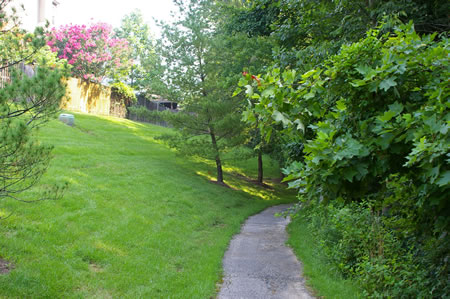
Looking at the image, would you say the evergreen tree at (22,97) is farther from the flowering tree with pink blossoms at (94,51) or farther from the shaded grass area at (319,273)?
the flowering tree with pink blossoms at (94,51)

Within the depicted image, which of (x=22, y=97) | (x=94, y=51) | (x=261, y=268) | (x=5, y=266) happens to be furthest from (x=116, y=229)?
(x=94, y=51)

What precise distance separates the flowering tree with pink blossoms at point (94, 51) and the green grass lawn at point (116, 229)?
18731 mm

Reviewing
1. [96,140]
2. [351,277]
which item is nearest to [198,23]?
[96,140]

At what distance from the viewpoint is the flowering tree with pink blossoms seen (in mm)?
33875

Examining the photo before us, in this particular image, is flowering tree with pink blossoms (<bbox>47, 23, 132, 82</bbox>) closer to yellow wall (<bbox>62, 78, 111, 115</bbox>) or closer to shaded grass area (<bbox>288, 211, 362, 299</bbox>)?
yellow wall (<bbox>62, 78, 111, 115</bbox>)

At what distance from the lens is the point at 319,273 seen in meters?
7.18

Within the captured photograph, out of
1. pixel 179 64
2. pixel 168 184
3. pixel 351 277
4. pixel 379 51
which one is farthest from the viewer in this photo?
pixel 179 64

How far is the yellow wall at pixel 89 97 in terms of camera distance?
82.1ft

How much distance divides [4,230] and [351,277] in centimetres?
611

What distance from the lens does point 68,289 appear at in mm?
5633

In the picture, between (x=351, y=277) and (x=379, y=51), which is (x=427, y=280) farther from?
(x=379, y=51)

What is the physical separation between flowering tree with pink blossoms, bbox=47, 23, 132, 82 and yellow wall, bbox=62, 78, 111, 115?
5.98 meters

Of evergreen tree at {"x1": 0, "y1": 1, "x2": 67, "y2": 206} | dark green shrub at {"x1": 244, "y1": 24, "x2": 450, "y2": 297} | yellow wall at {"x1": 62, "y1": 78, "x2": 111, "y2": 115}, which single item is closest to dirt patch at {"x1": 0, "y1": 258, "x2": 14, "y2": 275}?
evergreen tree at {"x1": 0, "y1": 1, "x2": 67, "y2": 206}

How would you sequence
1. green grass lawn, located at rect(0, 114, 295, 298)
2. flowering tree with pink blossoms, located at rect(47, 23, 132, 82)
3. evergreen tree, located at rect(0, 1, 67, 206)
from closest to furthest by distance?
evergreen tree, located at rect(0, 1, 67, 206)
green grass lawn, located at rect(0, 114, 295, 298)
flowering tree with pink blossoms, located at rect(47, 23, 132, 82)
